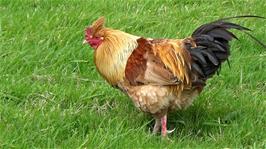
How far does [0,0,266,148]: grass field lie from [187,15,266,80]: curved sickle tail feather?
463mm

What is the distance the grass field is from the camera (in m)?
4.38

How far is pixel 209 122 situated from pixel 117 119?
68cm

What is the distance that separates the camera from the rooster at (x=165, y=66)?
4.48 meters

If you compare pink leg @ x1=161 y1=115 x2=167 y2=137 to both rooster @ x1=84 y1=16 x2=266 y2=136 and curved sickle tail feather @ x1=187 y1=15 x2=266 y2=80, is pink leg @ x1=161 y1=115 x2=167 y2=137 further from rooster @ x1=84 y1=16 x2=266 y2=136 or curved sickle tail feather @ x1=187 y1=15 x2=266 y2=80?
curved sickle tail feather @ x1=187 y1=15 x2=266 y2=80

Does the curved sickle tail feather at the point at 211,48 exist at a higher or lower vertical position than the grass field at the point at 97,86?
higher

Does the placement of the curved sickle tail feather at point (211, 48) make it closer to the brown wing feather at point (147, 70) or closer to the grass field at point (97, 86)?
the brown wing feather at point (147, 70)

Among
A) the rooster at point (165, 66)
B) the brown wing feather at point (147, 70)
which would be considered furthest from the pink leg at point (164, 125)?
the brown wing feather at point (147, 70)

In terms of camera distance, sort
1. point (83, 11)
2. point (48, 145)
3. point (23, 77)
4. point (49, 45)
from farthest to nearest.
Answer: point (83, 11) < point (49, 45) < point (23, 77) < point (48, 145)

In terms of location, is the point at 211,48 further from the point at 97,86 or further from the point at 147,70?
the point at 97,86

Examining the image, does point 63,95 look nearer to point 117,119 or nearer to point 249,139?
point 117,119

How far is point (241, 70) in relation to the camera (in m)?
5.47

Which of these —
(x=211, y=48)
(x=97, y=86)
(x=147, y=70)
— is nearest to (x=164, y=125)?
(x=147, y=70)

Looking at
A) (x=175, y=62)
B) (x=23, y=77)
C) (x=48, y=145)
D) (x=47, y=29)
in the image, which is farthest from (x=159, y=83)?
(x=47, y=29)

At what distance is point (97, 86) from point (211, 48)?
3.48 feet
